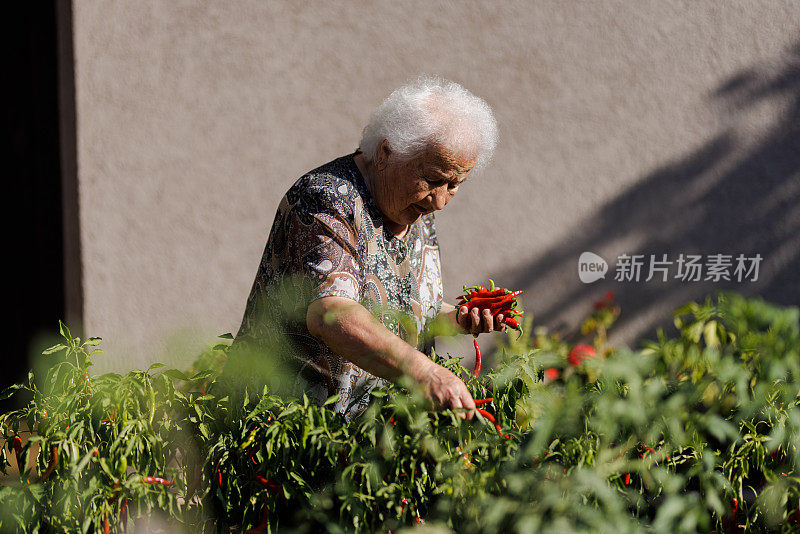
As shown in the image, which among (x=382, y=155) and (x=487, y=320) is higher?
(x=382, y=155)

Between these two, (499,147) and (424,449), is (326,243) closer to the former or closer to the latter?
(424,449)

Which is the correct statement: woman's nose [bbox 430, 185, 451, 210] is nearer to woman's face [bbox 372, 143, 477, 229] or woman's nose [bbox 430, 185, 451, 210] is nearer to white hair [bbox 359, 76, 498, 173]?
woman's face [bbox 372, 143, 477, 229]

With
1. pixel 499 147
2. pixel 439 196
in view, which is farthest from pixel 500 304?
pixel 499 147

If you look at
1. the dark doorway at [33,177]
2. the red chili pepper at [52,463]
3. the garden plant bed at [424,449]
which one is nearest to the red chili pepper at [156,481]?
the garden plant bed at [424,449]

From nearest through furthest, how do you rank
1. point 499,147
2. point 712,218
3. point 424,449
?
point 424,449 → point 499,147 → point 712,218

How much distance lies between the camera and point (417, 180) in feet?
5.71

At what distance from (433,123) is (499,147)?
80.1 inches

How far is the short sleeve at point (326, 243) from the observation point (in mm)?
1595

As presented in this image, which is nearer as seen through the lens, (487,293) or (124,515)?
(124,515)

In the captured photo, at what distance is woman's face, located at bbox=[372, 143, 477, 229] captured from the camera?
1713 mm

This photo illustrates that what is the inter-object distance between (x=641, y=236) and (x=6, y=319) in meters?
3.54

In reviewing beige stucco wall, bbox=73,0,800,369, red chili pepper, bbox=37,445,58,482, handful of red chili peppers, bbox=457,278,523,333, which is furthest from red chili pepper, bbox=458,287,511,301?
Result: beige stucco wall, bbox=73,0,800,369

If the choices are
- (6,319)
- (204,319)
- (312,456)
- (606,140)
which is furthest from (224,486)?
(6,319)
